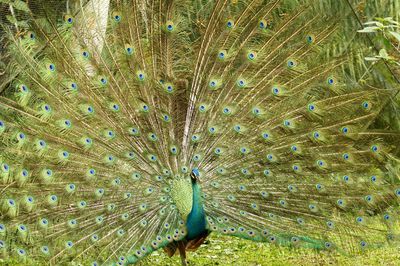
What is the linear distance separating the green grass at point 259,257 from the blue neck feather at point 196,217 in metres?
1.05

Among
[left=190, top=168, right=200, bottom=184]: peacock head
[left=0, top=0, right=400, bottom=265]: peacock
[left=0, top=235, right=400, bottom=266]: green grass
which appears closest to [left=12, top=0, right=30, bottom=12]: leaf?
[left=0, top=0, right=400, bottom=265]: peacock

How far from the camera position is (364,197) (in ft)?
16.7

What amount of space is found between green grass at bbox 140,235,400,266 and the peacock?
3.58 ft

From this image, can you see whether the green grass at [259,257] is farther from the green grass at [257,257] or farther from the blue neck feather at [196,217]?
the blue neck feather at [196,217]

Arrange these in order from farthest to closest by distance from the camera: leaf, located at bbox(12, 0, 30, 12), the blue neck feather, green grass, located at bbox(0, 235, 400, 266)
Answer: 1. green grass, located at bbox(0, 235, 400, 266)
2. the blue neck feather
3. leaf, located at bbox(12, 0, 30, 12)

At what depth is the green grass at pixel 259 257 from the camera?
6.29 metres

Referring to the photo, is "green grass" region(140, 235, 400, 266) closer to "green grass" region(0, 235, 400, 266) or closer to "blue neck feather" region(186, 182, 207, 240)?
"green grass" region(0, 235, 400, 266)

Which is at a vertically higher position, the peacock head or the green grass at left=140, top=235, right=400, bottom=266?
the peacock head

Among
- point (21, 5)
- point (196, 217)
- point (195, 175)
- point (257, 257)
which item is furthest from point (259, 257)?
point (21, 5)

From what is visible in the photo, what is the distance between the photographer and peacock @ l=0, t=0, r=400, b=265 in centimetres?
508

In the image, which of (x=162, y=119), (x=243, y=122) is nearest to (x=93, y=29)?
(x=162, y=119)

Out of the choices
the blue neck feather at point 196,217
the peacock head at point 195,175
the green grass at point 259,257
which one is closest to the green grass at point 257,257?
the green grass at point 259,257

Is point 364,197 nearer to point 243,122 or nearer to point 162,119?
point 243,122

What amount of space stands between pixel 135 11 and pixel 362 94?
1793 millimetres
